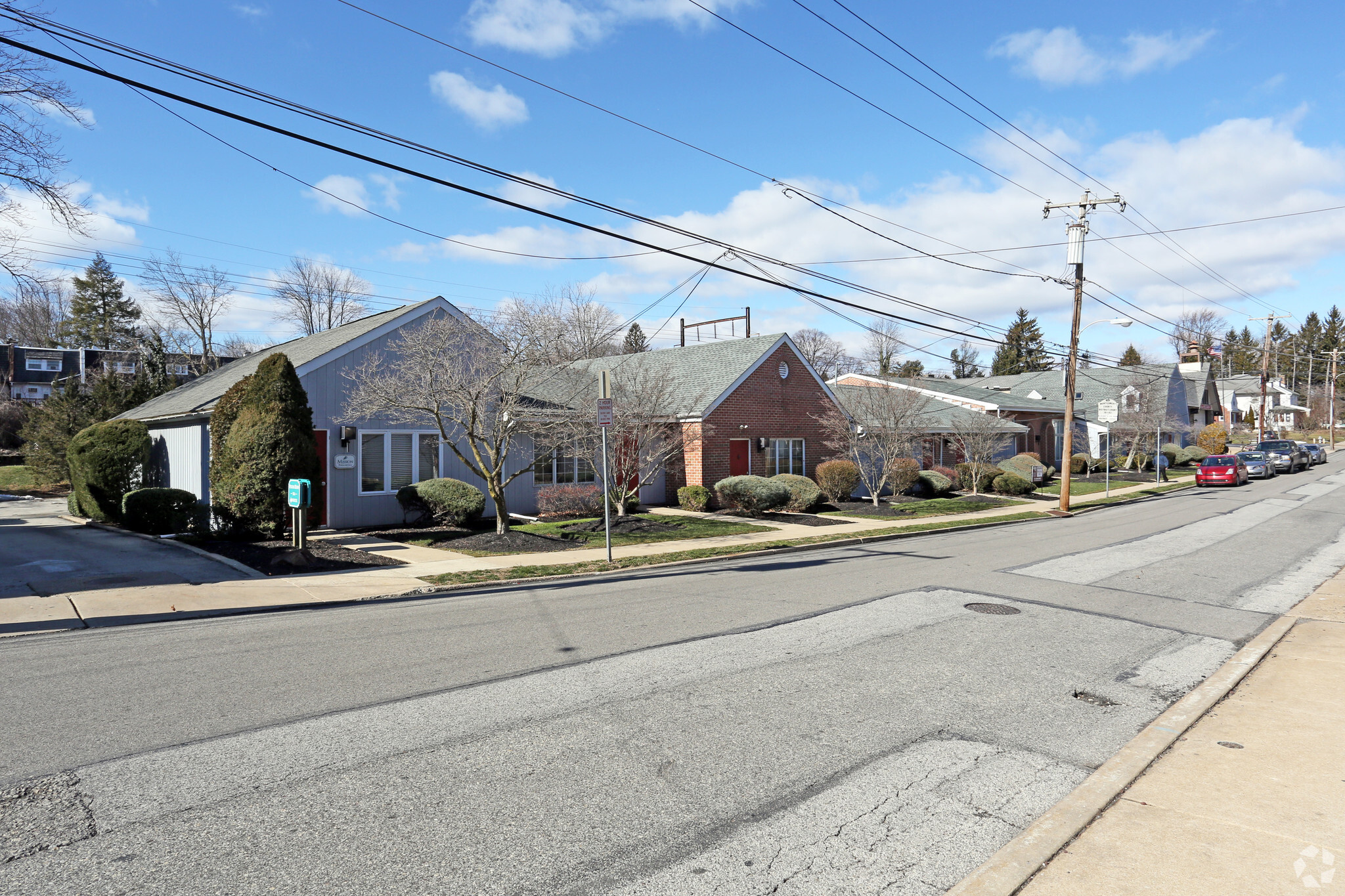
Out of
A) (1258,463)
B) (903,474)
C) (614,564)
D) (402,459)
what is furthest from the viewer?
(1258,463)

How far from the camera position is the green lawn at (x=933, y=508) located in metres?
23.3

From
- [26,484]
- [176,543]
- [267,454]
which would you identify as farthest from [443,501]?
[26,484]

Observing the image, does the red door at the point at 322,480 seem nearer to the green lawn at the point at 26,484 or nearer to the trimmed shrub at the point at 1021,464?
the green lawn at the point at 26,484

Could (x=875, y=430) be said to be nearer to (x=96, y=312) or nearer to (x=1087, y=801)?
(x=1087, y=801)

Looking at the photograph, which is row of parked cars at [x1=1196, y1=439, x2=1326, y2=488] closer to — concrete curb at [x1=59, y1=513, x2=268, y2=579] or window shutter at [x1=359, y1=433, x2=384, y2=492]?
window shutter at [x1=359, y1=433, x2=384, y2=492]

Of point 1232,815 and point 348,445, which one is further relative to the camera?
point 348,445

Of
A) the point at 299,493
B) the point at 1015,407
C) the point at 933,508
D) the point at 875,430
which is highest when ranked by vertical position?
the point at 1015,407

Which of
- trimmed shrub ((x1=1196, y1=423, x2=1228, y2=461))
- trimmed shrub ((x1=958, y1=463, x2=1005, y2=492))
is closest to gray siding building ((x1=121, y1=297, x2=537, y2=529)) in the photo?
trimmed shrub ((x1=958, y1=463, x2=1005, y2=492))

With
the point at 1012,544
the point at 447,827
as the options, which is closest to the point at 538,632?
the point at 447,827

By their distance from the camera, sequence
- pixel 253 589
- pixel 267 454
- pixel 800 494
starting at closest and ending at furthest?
pixel 253 589 < pixel 267 454 < pixel 800 494

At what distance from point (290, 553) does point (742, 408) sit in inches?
608

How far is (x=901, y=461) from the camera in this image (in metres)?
27.2

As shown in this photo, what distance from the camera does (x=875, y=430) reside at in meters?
26.3

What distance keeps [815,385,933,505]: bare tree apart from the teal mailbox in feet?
58.5
